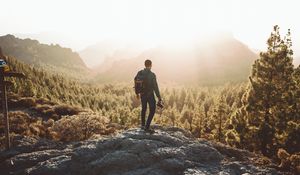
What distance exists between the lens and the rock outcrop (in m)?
14.3

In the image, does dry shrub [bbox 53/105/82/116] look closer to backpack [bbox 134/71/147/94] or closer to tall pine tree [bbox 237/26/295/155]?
tall pine tree [bbox 237/26/295/155]

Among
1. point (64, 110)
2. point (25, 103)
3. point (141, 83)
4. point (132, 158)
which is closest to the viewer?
point (132, 158)

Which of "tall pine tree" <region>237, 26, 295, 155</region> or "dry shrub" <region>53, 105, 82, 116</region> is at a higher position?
"tall pine tree" <region>237, 26, 295, 155</region>

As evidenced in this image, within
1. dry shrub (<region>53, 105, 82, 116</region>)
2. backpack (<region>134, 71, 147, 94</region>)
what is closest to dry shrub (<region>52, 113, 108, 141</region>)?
backpack (<region>134, 71, 147, 94</region>)

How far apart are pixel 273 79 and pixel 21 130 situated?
795 inches

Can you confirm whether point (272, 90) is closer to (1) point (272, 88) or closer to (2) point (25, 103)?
(1) point (272, 88)

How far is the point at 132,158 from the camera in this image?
14.7m

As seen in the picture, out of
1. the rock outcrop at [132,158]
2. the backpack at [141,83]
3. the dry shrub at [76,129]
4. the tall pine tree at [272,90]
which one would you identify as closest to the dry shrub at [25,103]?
the dry shrub at [76,129]

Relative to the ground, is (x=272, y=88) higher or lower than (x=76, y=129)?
higher

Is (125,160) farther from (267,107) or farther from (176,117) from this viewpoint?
(176,117)

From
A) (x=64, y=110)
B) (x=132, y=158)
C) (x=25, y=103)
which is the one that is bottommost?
(x=64, y=110)

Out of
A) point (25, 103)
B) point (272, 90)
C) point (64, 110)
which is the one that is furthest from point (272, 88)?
point (25, 103)

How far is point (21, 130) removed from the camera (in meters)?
Result: 30.0

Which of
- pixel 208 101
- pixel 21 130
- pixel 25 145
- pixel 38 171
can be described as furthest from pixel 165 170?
pixel 208 101
